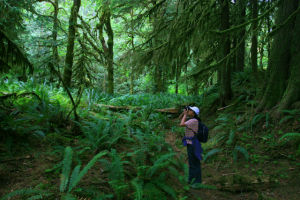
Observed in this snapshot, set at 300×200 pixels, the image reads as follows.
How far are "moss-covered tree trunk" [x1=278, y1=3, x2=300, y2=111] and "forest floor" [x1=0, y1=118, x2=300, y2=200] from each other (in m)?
1.31

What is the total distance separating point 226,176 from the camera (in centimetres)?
425

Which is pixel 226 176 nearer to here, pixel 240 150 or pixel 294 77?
pixel 240 150

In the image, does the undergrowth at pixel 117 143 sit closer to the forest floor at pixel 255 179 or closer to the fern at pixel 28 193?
the fern at pixel 28 193

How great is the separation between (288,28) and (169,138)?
468 cm

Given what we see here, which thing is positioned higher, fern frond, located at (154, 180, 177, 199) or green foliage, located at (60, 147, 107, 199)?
green foliage, located at (60, 147, 107, 199)

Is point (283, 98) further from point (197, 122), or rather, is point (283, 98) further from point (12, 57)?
point (12, 57)

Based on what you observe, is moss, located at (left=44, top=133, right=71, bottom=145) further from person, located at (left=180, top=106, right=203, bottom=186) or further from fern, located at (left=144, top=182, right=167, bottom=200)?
person, located at (left=180, top=106, right=203, bottom=186)

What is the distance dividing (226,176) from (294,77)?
3059mm

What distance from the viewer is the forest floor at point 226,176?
265cm

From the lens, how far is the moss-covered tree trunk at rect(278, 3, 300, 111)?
4883 mm

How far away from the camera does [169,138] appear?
6.58m

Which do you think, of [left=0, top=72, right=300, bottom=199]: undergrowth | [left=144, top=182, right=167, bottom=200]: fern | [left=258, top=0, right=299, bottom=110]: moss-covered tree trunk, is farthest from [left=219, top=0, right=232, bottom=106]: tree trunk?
[left=144, top=182, right=167, bottom=200]: fern

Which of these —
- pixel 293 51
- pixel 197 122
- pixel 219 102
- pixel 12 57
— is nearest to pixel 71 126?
pixel 12 57

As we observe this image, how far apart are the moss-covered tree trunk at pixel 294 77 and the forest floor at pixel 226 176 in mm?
1309
